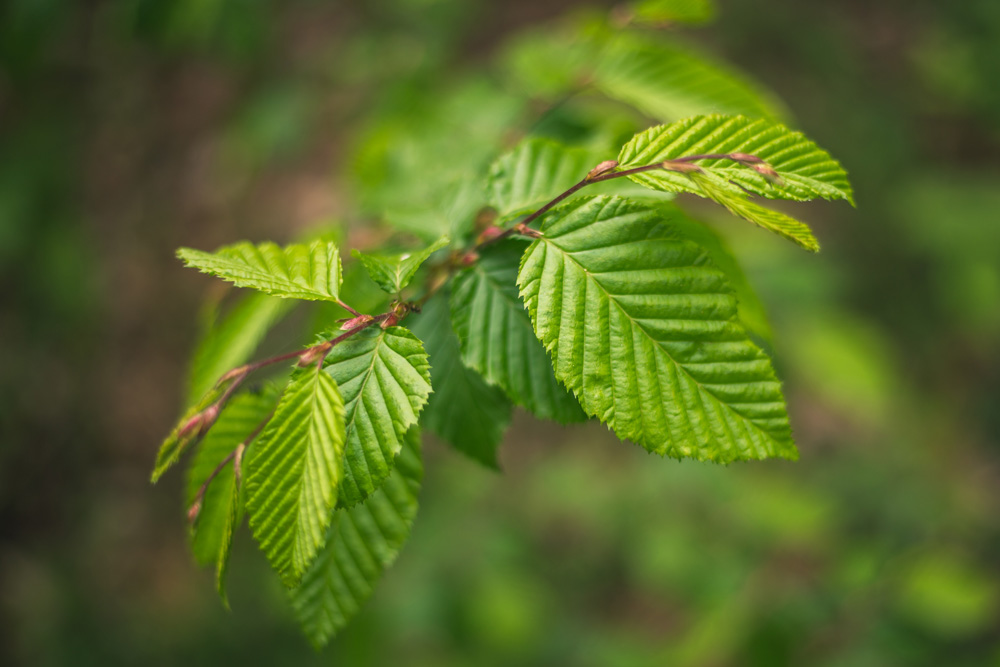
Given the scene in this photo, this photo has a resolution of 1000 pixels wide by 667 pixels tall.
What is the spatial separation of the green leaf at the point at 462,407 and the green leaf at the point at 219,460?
23 cm

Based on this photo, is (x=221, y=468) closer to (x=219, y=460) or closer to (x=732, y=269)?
(x=219, y=460)

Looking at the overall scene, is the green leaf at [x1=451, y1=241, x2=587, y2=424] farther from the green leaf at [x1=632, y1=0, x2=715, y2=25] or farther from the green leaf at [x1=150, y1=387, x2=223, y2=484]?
the green leaf at [x1=632, y1=0, x2=715, y2=25]

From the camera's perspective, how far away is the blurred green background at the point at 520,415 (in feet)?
7.14

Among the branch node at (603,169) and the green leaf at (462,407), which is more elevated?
the branch node at (603,169)

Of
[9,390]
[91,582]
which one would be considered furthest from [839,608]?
[9,390]

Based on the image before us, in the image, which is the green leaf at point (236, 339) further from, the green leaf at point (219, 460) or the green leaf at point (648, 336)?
the green leaf at point (648, 336)

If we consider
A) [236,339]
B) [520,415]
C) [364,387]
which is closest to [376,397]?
[364,387]

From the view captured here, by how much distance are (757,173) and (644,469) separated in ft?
7.41

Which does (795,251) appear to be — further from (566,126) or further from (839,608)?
(566,126)

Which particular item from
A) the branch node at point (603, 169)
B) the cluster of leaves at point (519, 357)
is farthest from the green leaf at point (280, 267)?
the branch node at point (603, 169)

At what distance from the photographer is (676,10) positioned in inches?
41.4

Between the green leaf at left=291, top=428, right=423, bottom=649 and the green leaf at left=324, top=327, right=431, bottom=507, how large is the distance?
0.12m

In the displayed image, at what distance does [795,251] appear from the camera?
2.46m

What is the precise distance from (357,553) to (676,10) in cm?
105
